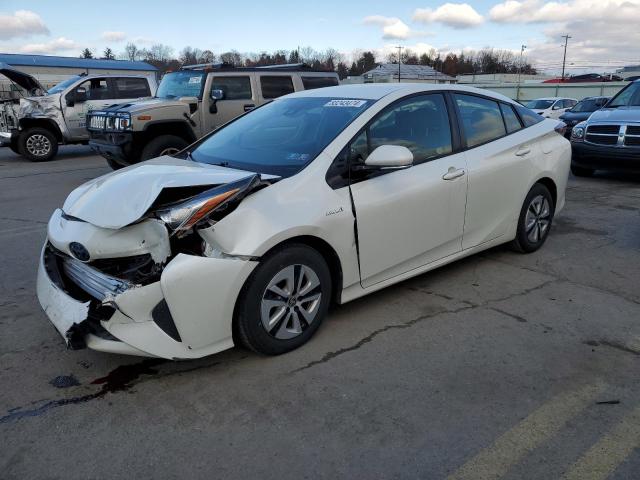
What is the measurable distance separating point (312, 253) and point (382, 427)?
1142mm

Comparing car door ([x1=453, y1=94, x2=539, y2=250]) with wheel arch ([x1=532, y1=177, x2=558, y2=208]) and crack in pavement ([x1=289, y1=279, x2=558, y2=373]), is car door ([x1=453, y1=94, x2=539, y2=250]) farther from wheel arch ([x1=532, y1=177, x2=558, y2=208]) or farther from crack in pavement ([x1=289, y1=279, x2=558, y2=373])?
crack in pavement ([x1=289, y1=279, x2=558, y2=373])

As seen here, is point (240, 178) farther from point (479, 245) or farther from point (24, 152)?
point (24, 152)

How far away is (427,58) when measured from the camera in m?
117

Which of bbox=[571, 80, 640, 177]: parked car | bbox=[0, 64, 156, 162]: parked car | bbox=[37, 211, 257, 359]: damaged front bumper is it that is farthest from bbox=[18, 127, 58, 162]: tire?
bbox=[571, 80, 640, 177]: parked car

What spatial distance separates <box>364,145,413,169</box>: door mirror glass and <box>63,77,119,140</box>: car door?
10946 millimetres

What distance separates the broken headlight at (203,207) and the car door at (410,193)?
85 cm

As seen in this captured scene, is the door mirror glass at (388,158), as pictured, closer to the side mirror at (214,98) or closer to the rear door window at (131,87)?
the side mirror at (214,98)

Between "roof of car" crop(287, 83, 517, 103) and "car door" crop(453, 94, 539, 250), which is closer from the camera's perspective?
"roof of car" crop(287, 83, 517, 103)

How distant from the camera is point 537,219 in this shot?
208 inches

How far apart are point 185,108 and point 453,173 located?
6355 millimetres

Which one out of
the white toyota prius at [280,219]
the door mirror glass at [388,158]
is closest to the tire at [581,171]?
the white toyota prius at [280,219]

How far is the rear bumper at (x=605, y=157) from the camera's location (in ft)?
29.6

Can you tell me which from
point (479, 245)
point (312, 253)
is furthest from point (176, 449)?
point (479, 245)

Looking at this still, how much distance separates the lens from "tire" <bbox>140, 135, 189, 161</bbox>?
873cm
